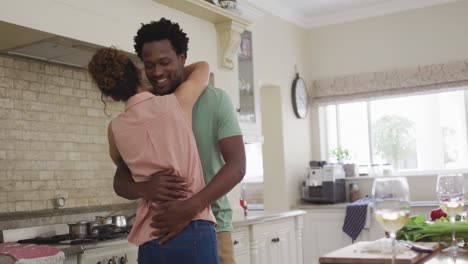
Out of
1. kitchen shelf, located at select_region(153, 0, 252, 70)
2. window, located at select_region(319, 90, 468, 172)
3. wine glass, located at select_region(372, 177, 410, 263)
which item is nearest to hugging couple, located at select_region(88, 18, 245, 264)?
wine glass, located at select_region(372, 177, 410, 263)

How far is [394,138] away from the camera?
587cm

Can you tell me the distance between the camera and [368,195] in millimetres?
5727

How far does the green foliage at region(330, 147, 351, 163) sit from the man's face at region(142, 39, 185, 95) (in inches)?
179

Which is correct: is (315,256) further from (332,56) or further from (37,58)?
(37,58)

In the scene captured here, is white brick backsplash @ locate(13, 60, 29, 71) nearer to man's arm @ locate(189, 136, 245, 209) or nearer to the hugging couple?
the hugging couple

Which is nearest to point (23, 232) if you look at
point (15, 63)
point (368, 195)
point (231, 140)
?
point (15, 63)

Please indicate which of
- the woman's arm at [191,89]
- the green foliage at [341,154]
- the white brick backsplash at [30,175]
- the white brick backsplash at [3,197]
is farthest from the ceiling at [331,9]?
the woman's arm at [191,89]

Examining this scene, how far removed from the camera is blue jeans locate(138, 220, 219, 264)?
1.37 m

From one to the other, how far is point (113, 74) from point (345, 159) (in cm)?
483

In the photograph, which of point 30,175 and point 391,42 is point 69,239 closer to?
point 30,175

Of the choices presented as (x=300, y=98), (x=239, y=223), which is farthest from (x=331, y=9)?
(x=239, y=223)

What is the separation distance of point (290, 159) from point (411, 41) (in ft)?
5.60

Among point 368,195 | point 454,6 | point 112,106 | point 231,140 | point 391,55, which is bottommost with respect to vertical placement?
point 368,195

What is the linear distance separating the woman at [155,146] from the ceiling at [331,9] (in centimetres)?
405
